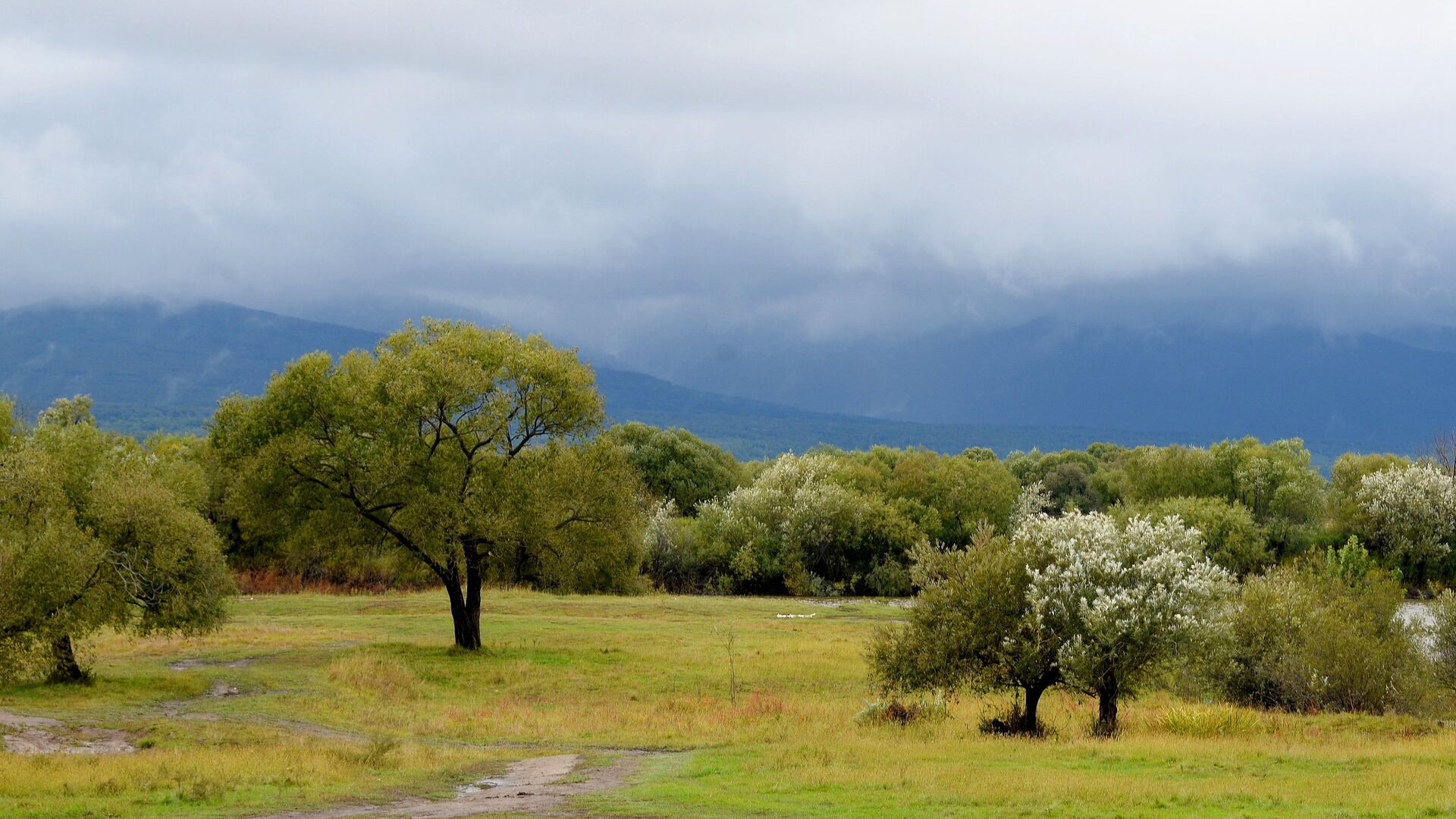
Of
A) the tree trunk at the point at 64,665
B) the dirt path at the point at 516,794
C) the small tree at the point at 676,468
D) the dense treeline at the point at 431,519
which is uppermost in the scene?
the small tree at the point at 676,468

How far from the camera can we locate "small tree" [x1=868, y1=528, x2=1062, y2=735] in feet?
119

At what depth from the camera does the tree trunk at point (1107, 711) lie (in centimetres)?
3644

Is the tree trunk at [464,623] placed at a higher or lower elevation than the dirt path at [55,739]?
higher

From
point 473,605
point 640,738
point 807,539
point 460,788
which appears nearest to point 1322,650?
point 640,738

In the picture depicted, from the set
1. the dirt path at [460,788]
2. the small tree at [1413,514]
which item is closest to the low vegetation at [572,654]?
the dirt path at [460,788]

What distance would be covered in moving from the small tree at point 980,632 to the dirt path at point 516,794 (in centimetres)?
956

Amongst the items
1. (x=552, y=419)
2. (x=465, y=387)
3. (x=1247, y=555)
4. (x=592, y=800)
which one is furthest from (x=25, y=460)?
(x=1247, y=555)

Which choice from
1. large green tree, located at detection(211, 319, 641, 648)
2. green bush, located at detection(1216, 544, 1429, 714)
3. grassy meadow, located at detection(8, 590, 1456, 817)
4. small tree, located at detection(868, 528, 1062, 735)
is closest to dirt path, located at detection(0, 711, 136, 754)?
grassy meadow, located at detection(8, 590, 1456, 817)

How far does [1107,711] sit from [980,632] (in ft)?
14.4

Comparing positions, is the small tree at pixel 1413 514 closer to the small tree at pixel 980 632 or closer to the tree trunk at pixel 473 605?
the tree trunk at pixel 473 605

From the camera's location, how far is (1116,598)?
3497cm

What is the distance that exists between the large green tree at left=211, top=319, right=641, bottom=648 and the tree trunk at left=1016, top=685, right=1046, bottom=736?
21947 mm

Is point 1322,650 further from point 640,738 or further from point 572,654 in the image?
point 572,654

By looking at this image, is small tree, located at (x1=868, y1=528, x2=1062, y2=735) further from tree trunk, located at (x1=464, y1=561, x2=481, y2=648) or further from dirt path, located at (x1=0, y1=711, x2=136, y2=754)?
tree trunk, located at (x1=464, y1=561, x2=481, y2=648)
